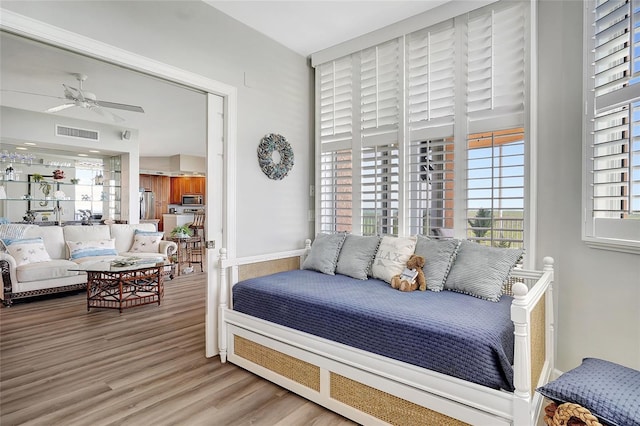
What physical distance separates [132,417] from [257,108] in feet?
8.13

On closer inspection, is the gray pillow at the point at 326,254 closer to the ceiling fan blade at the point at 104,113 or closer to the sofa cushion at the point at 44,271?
the ceiling fan blade at the point at 104,113

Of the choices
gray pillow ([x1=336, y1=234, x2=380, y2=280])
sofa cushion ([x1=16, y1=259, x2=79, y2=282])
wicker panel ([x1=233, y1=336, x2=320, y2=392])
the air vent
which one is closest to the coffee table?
sofa cushion ([x1=16, y1=259, x2=79, y2=282])

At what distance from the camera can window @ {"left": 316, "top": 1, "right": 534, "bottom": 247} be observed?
8.02 ft

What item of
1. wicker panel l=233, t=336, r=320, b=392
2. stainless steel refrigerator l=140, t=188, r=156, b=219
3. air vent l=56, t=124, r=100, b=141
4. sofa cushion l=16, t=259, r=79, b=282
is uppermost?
air vent l=56, t=124, r=100, b=141

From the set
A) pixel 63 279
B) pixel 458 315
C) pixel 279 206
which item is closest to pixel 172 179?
pixel 63 279

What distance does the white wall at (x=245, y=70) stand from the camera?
213 cm

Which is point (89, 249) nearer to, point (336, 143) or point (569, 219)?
point (336, 143)

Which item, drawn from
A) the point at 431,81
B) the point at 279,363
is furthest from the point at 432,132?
the point at 279,363

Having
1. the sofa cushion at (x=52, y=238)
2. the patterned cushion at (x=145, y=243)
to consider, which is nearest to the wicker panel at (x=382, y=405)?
the patterned cushion at (x=145, y=243)

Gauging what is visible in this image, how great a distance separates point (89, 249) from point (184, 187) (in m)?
7.45

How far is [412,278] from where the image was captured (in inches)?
94.1

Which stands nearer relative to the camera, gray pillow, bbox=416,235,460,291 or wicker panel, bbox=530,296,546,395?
wicker panel, bbox=530,296,546,395

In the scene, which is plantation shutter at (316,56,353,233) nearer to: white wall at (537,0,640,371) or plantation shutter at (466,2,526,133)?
plantation shutter at (466,2,526,133)

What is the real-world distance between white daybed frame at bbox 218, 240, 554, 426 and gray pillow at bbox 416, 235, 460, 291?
459 millimetres
